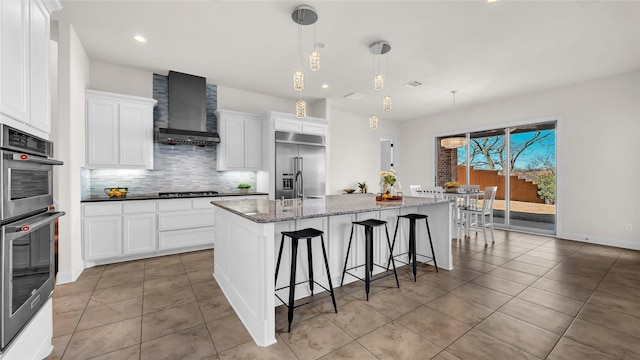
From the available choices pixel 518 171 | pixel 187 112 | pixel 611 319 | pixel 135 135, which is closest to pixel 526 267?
pixel 611 319

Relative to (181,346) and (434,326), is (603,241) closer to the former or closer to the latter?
(434,326)

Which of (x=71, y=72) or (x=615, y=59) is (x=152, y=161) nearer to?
(x=71, y=72)

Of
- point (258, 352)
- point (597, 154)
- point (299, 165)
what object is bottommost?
point (258, 352)

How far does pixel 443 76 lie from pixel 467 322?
12.4ft

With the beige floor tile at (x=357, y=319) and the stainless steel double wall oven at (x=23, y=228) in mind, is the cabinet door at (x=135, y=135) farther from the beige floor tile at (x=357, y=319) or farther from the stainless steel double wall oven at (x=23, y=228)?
the beige floor tile at (x=357, y=319)

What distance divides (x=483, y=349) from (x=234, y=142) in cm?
438

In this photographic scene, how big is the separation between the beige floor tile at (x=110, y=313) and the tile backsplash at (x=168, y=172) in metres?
1.94

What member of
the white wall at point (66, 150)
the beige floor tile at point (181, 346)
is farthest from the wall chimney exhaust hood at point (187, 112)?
the beige floor tile at point (181, 346)

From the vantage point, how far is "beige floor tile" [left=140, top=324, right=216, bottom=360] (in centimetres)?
181

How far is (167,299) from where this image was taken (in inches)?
103

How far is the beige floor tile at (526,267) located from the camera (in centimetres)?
331

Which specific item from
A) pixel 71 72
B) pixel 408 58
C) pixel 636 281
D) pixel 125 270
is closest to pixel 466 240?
pixel 636 281

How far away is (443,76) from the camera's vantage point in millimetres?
4504

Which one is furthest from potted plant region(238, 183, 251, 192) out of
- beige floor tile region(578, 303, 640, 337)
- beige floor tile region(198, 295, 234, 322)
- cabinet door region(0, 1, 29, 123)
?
beige floor tile region(578, 303, 640, 337)
